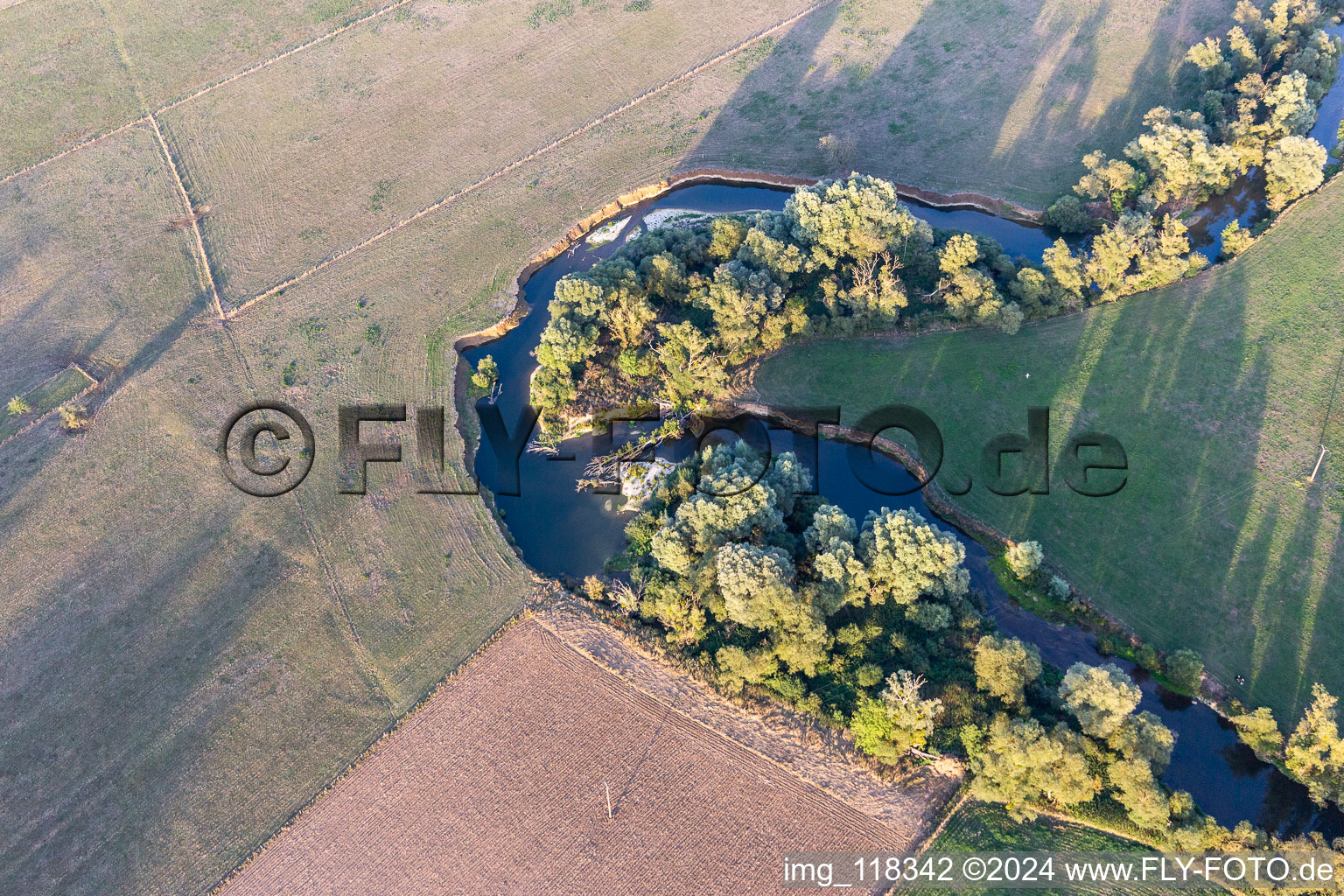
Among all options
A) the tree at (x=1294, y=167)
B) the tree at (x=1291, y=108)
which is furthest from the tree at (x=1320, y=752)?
the tree at (x=1291, y=108)

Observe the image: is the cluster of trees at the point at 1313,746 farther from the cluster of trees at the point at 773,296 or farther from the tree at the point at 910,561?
the cluster of trees at the point at 773,296

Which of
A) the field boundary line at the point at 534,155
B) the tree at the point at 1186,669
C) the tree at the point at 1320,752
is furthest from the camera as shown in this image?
the field boundary line at the point at 534,155

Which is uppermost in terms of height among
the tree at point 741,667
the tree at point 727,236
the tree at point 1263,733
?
the tree at point 727,236

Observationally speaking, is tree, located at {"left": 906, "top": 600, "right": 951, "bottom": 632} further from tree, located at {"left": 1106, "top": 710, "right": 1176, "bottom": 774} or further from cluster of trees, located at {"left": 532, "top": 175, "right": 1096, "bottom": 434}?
cluster of trees, located at {"left": 532, "top": 175, "right": 1096, "bottom": 434}

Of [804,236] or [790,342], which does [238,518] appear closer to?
[790,342]

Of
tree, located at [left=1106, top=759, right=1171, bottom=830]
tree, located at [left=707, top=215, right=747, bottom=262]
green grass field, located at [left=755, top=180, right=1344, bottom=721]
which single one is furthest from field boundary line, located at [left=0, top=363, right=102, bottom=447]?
tree, located at [left=1106, top=759, right=1171, bottom=830]

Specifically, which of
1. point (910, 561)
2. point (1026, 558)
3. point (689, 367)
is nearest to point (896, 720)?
point (910, 561)

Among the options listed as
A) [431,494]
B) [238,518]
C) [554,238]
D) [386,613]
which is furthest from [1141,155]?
[238,518]
